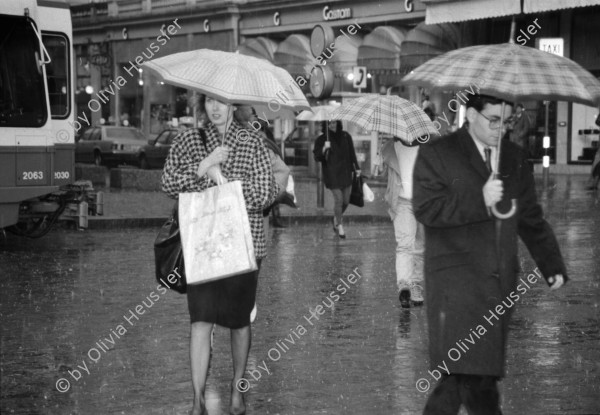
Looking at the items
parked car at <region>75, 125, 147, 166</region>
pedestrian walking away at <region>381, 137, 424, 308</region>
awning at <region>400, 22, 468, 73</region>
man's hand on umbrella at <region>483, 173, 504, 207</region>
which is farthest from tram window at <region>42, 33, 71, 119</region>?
parked car at <region>75, 125, 147, 166</region>

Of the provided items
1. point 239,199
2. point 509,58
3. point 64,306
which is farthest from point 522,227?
point 64,306

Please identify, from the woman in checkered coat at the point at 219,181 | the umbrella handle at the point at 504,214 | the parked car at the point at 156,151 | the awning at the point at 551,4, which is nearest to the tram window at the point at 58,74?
the woman in checkered coat at the point at 219,181

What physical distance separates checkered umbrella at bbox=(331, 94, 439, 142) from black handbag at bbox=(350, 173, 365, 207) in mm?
5760

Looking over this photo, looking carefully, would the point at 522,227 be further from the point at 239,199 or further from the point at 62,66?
the point at 62,66

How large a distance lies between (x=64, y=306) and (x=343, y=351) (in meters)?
3.17

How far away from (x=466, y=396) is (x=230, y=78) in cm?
229

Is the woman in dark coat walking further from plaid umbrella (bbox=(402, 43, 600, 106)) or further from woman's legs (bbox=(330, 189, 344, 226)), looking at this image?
plaid umbrella (bbox=(402, 43, 600, 106))

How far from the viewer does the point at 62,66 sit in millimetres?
17125

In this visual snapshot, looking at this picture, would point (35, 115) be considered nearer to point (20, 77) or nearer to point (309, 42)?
point (20, 77)

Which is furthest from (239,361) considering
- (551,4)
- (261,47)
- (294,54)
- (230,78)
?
(261,47)

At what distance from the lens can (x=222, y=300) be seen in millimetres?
6492

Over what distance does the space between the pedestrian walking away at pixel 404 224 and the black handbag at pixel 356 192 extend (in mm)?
6531

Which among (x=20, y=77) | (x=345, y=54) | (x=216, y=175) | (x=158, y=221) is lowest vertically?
(x=158, y=221)

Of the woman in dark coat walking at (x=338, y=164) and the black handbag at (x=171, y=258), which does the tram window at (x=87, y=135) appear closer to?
the woman in dark coat walking at (x=338, y=164)
